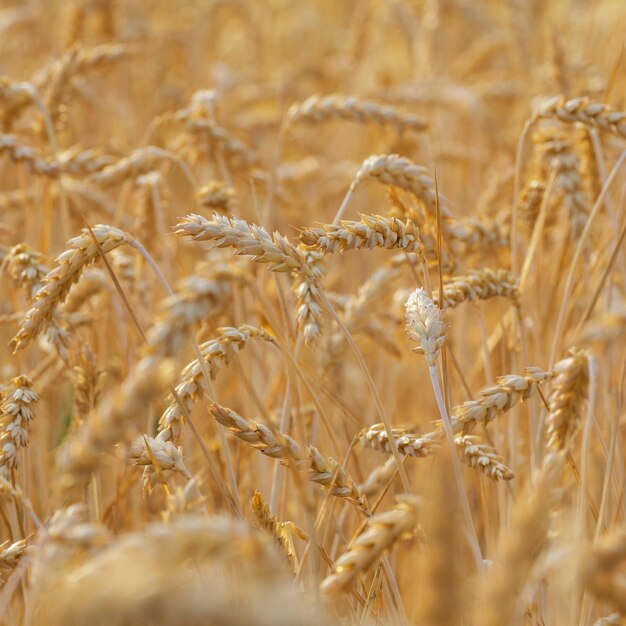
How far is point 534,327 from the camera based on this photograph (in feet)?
5.93

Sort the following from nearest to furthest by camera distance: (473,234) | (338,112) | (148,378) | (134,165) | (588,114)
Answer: (148,378) < (588,114) < (473,234) < (134,165) < (338,112)

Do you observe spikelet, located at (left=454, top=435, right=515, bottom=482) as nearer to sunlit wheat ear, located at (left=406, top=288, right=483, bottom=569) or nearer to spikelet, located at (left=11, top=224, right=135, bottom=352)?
sunlit wheat ear, located at (left=406, top=288, right=483, bottom=569)

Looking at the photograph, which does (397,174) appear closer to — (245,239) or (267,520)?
(245,239)

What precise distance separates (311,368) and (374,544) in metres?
0.99

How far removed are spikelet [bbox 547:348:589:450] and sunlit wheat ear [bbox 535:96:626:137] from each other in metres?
0.56

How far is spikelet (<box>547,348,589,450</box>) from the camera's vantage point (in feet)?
3.92

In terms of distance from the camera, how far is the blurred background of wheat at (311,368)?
2.24ft

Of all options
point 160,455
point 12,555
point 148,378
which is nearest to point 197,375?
point 160,455

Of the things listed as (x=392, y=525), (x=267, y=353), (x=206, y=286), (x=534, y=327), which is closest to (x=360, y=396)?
(x=267, y=353)

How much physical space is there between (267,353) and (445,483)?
5.15ft

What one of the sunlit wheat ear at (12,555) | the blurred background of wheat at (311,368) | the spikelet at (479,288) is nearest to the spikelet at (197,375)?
the blurred background of wheat at (311,368)

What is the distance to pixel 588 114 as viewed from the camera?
1576mm

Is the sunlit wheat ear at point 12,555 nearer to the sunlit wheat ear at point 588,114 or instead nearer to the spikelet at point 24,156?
the spikelet at point 24,156

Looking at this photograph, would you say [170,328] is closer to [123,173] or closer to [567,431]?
[567,431]
